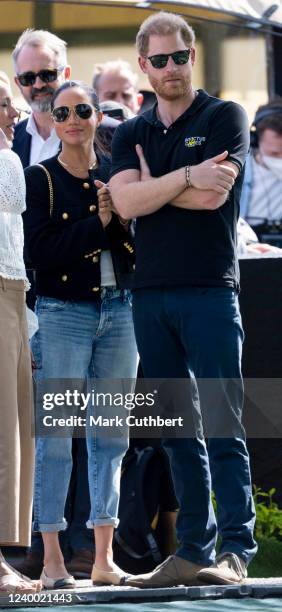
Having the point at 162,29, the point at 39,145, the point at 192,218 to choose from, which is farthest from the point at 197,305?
the point at 39,145

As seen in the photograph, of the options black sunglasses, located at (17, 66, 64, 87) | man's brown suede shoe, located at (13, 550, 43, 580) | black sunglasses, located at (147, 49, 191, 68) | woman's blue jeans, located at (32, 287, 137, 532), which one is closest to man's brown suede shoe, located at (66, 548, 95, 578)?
man's brown suede shoe, located at (13, 550, 43, 580)

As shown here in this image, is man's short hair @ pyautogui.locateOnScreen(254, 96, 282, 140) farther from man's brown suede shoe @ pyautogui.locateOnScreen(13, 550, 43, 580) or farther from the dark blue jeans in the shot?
man's brown suede shoe @ pyautogui.locateOnScreen(13, 550, 43, 580)

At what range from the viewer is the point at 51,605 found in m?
5.34


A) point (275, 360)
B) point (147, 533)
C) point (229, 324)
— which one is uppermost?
point (229, 324)

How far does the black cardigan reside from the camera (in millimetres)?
5898

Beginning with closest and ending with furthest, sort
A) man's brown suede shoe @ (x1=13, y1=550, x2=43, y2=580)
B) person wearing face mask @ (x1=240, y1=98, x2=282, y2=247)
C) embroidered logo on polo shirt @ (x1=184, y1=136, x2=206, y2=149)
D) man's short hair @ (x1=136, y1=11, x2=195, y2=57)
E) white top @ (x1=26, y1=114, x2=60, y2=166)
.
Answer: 1. embroidered logo on polo shirt @ (x1=184, y1=136, x2=206, y2=149)
2. man's short hair @ (x1=136, y1=11, x2=195, y2=57)
3. man's brown suede shoe @ (x1=13, y1=550, x2=43, y2=580)
4. white top @ (x1=26, y1=114, x2=60, y2=166)
5. person wearing face mask @ (x1=240, y1=98, x2=282, y2=247)

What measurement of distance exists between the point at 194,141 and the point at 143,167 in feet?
0.76

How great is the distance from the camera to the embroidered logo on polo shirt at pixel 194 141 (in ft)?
18.6

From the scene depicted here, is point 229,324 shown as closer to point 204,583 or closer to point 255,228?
point 204,583

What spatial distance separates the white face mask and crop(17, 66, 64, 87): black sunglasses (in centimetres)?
173

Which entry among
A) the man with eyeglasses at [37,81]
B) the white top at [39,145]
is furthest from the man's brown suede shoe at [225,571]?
the man with eyeglasses at [37,81]

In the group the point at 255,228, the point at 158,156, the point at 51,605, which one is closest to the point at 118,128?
the point at 158,156

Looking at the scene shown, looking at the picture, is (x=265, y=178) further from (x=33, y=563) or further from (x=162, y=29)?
(x=33, y=563)

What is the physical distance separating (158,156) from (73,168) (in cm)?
43
